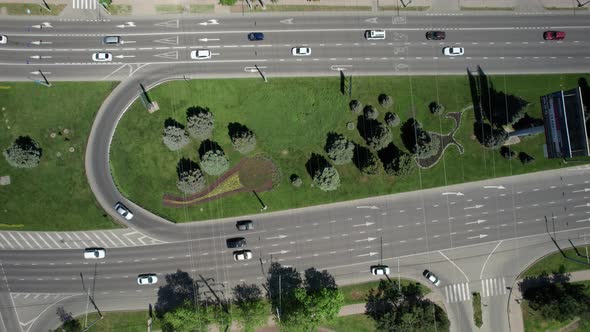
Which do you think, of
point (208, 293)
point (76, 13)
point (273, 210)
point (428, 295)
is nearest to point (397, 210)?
point (428, 295)

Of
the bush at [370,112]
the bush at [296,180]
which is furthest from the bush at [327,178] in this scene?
the bush at [370,112]

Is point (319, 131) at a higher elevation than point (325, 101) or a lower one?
lower

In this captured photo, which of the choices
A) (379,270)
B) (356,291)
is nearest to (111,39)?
(356,291)

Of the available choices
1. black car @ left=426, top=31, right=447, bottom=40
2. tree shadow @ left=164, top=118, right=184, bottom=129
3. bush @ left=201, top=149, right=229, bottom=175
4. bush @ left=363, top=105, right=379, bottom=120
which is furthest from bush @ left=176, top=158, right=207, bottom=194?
black car @ left=426, top=31, right=447, bottom=40

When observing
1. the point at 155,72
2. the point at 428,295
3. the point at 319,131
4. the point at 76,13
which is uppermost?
the point at 76,13

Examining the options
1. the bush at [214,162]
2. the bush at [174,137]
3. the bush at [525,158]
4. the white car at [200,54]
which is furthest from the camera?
the bush at [525,158]

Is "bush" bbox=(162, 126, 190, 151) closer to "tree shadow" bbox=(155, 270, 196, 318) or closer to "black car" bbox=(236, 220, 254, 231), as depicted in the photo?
"black car" bbox=(236, 220, 254, 231)

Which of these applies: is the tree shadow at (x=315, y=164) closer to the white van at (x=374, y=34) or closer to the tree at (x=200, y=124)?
the tree at (x=200, y=124)

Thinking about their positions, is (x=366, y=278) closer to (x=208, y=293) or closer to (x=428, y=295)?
(x=428, y=295)
